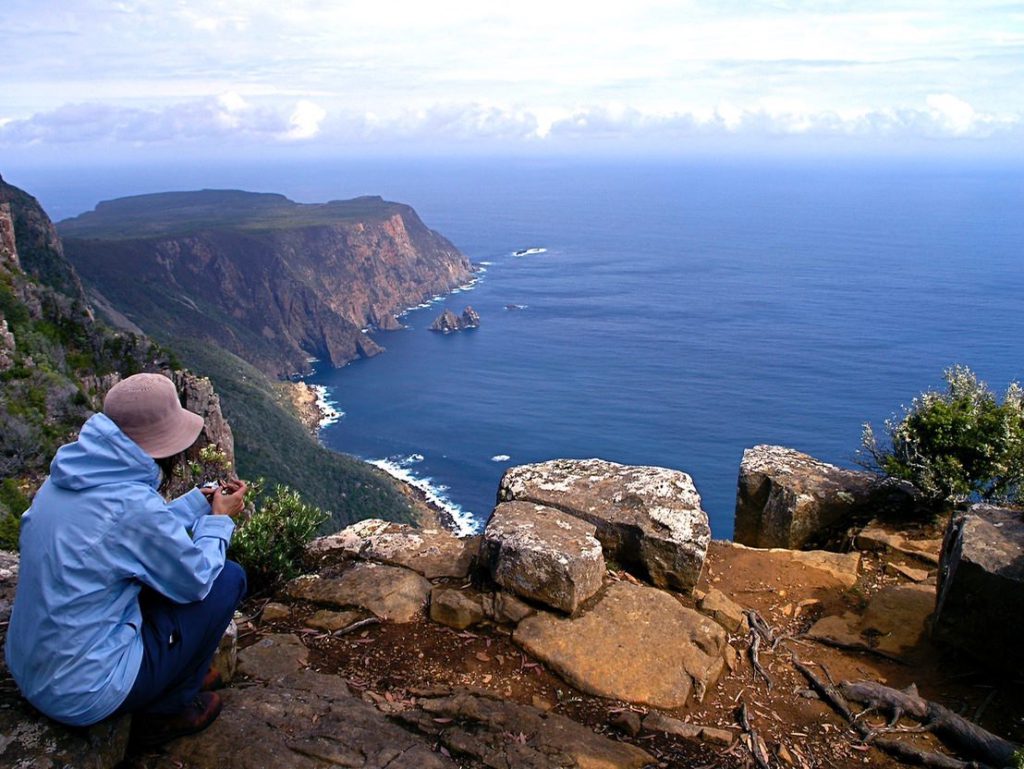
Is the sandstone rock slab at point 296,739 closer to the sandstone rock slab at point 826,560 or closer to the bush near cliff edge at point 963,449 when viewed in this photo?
the sandstone rock slab at point 826,560

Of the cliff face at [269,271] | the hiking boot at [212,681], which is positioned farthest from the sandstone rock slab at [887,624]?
the cliff face at [269,271]

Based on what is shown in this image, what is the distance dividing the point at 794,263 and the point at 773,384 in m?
72.9

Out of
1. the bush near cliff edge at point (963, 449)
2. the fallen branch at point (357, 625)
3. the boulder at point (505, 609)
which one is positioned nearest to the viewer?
the fallen branch at point (357, 625)

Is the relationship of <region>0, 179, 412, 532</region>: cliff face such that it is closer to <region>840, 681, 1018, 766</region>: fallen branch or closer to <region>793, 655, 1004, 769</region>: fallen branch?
<region>793, 655, 1004, 769</region>: fallen branch

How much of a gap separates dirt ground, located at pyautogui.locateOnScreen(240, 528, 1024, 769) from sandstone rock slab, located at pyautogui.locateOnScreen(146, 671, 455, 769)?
0.37 meters

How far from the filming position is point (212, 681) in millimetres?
4980

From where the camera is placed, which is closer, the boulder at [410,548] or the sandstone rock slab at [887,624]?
the sandstone rock slab at [887,624]

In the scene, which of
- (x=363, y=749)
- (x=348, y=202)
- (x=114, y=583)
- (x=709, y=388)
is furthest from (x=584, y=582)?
(x=348, y=202)

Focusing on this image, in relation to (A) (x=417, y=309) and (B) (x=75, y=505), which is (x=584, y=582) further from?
(A) (x=417, y=309)

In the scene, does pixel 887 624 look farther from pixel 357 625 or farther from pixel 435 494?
pixel 435 494

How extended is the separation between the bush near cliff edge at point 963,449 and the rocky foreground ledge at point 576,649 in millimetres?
1042

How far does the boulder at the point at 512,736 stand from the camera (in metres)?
4.79

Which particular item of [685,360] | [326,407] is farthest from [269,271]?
[685,360]

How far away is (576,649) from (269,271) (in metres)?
134
